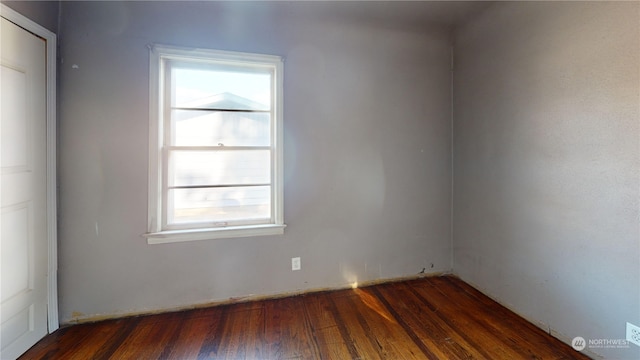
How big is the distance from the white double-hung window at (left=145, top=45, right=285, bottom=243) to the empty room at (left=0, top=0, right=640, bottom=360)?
16 millimetres

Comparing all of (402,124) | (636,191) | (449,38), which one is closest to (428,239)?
A: (402,124)

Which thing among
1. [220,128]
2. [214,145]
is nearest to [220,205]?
[214,145]

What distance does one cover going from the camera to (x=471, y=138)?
2.40 m

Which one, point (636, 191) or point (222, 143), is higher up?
point (222, 143)

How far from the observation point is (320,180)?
2.31 metres

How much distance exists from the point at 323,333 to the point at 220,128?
1741 mm

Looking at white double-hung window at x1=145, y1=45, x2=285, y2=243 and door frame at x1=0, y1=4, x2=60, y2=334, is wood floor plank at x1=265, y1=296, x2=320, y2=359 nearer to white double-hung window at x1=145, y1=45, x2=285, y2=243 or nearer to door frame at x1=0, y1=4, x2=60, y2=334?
white double-hung window at x1=145, y1=45, x2=285, y2=243

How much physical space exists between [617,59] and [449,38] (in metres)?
1.40

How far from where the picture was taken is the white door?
1453mm

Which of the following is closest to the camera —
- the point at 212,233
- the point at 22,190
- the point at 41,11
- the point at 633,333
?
the point at 633,333

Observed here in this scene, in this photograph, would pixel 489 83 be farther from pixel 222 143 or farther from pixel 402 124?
pixel 222 143

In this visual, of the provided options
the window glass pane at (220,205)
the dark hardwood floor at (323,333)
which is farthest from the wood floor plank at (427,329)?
the window glass pane at (220,205)

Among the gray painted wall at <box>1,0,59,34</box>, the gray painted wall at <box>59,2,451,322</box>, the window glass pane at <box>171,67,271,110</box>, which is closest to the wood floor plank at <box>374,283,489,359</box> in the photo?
the gray painted wall at <box>59,2,451,322</box>

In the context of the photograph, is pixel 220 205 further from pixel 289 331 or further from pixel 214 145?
pixel 289 331
